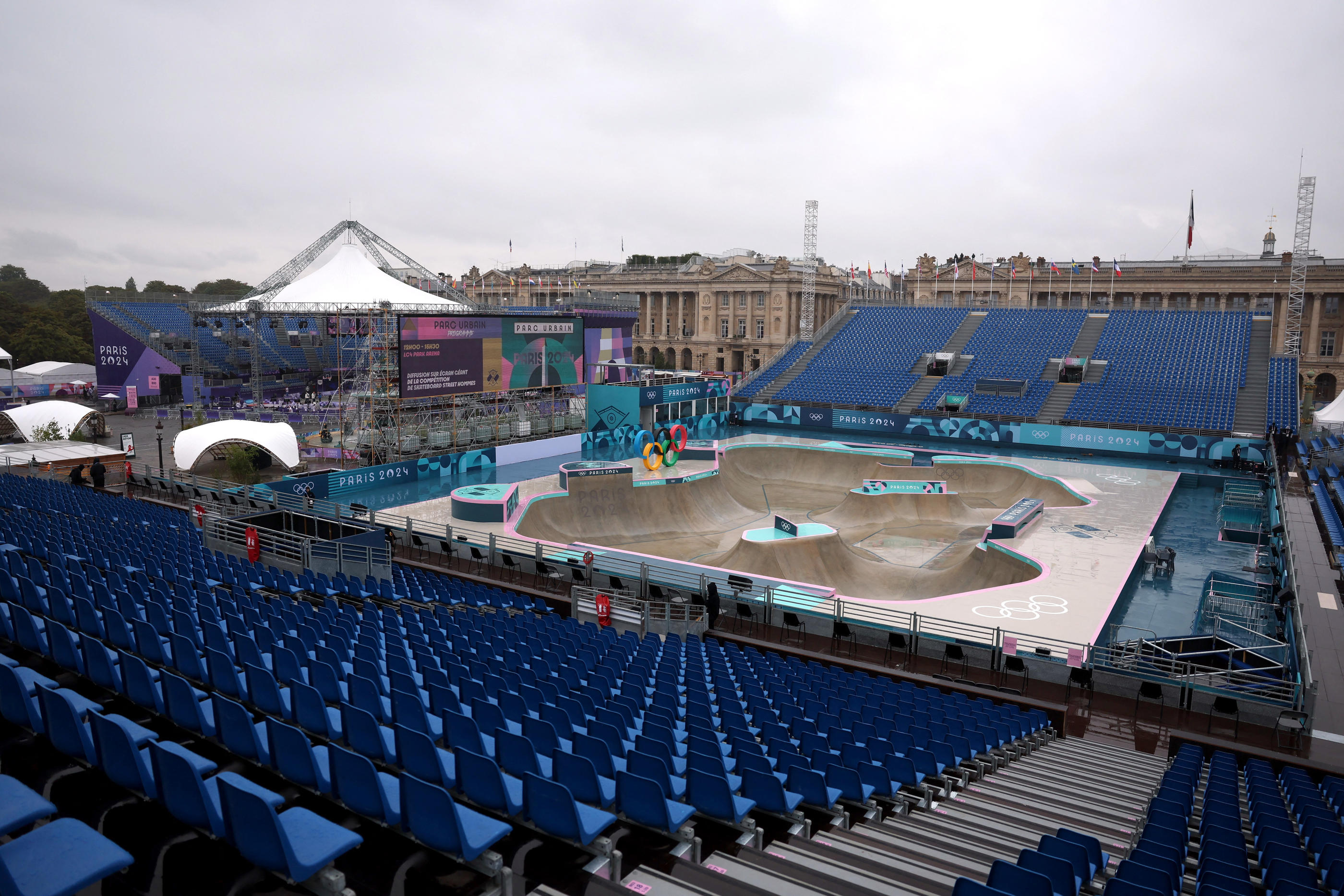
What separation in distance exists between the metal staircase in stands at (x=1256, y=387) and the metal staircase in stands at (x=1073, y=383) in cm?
868

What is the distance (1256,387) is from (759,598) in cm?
4885

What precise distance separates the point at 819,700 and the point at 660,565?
12.2 m

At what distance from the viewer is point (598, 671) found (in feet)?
37.9

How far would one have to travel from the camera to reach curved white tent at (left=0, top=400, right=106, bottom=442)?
4134 centimetres

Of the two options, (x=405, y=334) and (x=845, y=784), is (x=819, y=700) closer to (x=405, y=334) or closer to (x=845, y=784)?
(x=845, y=784)

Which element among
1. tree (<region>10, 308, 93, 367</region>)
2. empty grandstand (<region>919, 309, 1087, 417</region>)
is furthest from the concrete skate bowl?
tree (<region>10, 308, 93, 367</region>)

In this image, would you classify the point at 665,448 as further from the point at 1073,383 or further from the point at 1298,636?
the point at 1073,383

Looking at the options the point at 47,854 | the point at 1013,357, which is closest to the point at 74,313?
the point at 1013,357

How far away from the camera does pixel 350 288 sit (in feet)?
149

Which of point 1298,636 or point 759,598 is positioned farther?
point 759,598

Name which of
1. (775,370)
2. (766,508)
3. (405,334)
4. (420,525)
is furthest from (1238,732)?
(775,370)

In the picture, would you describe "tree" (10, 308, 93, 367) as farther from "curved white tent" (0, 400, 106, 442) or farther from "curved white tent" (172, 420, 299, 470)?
"curved white tent" (172, 420, 299, 470)

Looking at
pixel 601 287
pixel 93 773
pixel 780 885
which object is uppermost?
pixel 601 287

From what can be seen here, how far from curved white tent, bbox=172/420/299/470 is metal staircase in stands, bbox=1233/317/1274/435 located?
50937 mm
